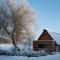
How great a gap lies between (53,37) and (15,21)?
28.8ft

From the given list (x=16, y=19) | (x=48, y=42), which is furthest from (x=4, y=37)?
(x=48, y=42)

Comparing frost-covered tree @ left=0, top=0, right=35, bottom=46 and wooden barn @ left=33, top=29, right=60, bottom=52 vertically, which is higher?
frost-covered tree @ left=0, top=0, right=35, bottom=46

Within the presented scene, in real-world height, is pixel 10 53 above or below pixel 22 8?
below

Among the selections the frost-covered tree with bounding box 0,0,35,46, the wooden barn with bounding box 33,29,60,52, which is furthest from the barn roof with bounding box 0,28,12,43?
the wooden barn with bounding box 33,29,60,52

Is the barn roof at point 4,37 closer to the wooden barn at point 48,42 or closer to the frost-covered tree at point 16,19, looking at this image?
the frost-covered tree at point 16,19

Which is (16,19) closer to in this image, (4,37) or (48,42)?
(4,37)

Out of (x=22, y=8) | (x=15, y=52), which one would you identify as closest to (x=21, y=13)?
(x=22, y=8)

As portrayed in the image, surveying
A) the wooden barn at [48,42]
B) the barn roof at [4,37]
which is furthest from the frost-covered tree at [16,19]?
the wooden barn at [48,42]

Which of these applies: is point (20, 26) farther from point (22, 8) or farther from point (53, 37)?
point (53, 37)

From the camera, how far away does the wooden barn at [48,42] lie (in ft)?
123

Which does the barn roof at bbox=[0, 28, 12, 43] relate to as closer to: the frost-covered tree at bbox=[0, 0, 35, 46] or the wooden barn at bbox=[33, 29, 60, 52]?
the frost-covered tree at bbox=[0, 0, 35, 46]

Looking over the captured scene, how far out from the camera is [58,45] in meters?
38.1

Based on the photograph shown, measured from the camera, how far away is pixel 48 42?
125 ft

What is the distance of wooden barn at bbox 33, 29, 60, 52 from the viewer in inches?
1475
